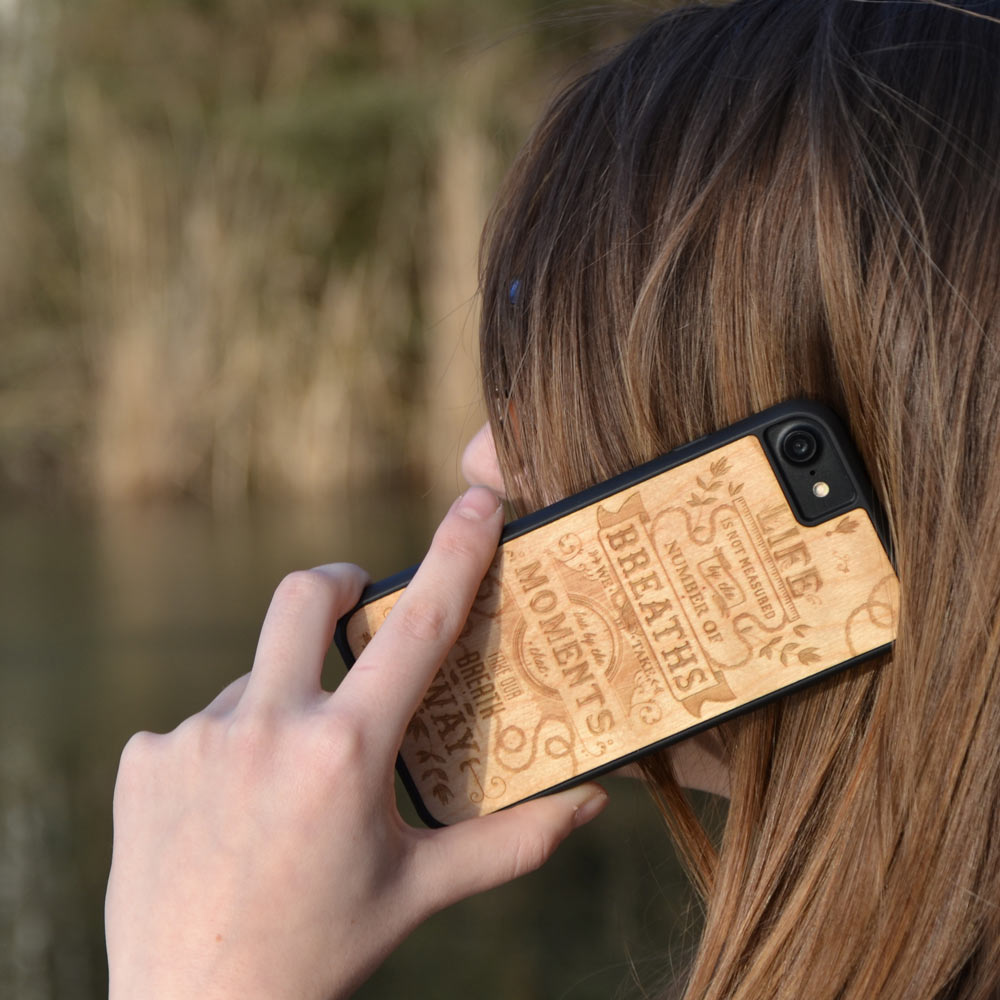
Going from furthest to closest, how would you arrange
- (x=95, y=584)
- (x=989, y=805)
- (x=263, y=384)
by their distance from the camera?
(x=263, y=384)
(x=95, y=584)
(x=989, y=805)

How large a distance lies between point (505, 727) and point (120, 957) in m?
0.20

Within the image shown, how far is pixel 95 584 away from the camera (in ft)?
9.10

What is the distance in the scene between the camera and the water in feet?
4.19

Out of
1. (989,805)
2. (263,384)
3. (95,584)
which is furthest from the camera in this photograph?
(263,384)

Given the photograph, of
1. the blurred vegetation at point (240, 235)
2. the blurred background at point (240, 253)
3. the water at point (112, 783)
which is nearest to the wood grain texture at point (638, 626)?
the water at point (112, 783)

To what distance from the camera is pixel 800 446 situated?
0.55 meters

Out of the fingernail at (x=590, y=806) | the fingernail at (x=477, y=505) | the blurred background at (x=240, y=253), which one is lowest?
the fingernail at (x=590, y=806)

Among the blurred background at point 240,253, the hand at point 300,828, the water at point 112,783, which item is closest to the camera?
the hand at point 300,828

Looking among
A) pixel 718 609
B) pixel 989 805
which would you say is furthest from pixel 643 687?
pixel 989 805

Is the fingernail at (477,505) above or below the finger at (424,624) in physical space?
above

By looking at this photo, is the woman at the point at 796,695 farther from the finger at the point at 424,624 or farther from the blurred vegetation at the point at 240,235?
the blurred vegetation at the point at 240,235

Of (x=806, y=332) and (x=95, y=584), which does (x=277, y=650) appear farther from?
(x=95, y=584)

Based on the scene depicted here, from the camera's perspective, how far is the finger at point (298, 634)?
550 mm

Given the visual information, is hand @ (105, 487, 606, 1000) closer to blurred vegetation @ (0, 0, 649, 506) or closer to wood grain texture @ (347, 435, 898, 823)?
wood grain texture @ (347, 435, 898, 823)
